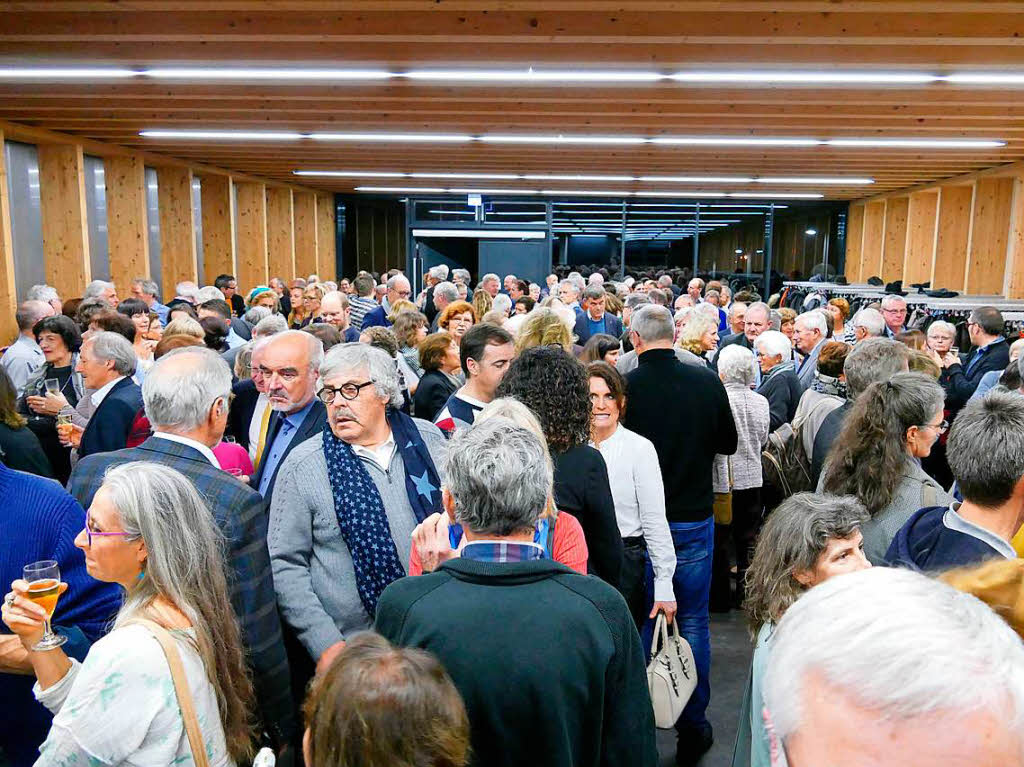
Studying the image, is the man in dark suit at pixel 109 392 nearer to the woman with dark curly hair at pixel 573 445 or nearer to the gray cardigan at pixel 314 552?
the gray cardigan at pixel 314 552

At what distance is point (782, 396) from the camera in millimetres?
5293

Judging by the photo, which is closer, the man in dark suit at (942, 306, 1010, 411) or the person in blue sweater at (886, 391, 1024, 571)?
the person in blue sweater at (886, 391, 1024, 571)

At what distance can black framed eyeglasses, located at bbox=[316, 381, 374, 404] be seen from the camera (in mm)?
2678

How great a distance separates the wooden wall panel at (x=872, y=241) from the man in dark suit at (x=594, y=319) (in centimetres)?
1171

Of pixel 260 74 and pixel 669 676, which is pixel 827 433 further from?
pixel 260 74

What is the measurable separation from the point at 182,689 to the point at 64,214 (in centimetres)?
1028

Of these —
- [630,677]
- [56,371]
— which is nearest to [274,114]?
[56,371]

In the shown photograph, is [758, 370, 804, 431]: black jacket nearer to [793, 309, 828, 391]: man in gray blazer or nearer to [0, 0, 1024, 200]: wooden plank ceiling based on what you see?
[793, 309, 828, 391]: man in gray blazer

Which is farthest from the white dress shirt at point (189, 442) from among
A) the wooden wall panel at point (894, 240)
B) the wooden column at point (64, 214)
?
the wooden wall panel at point (894, 240)

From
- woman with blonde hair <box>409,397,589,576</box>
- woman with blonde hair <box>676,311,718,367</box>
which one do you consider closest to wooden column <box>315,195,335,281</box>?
woman with blonde hair <box>676,311,718,367</box>

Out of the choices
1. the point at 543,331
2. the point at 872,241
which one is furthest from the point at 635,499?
the point at 872,241

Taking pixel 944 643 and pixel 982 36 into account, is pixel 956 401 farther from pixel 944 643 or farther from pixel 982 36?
pixel 944 643

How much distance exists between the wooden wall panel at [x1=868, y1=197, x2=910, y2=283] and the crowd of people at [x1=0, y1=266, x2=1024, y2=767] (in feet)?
47.5

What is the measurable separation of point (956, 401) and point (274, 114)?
6764mm
